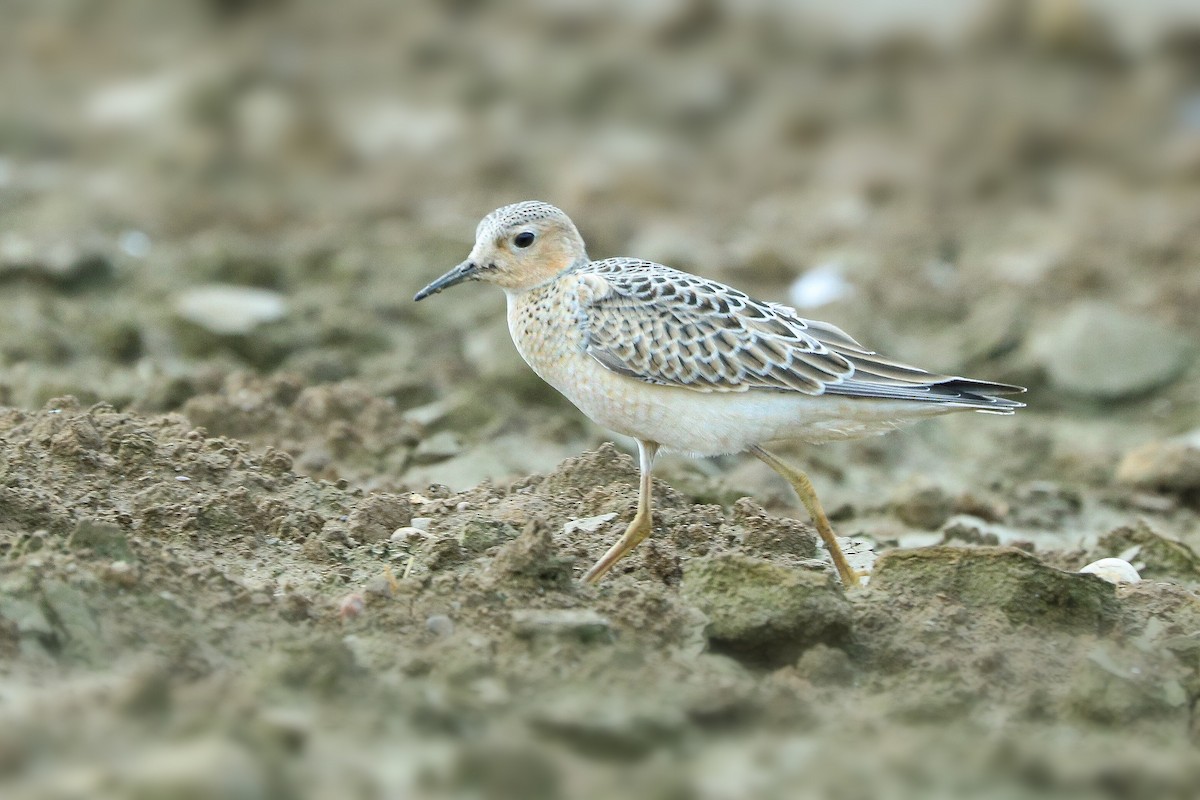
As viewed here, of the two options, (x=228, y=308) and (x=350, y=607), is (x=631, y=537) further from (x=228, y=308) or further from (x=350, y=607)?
(x=228, y=308)

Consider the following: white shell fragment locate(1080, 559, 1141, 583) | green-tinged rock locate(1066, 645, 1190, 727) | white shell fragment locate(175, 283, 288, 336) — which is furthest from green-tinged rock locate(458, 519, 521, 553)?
white shell fragment locate(175, 283, 288, 336)

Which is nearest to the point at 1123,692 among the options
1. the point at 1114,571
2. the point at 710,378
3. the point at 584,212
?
the point at 1114,571

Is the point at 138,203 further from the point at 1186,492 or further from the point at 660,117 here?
the point at 1186,492

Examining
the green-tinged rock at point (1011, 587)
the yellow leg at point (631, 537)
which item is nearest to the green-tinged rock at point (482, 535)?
the yellow leg at point (631, 537)

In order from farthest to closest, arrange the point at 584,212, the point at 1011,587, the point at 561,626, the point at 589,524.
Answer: the point at 584,212 → the point at 589,524 → the point at 1011,587 → the point at 561,626

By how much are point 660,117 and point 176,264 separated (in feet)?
28.4

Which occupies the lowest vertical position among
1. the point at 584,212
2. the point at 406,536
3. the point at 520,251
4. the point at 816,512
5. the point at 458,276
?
the point at 406,536

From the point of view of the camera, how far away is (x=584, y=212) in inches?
605

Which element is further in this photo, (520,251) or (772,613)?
(520,251)

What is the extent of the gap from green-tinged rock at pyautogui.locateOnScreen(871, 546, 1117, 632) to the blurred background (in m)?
1.35

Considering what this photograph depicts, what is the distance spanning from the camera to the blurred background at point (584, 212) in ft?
31.4

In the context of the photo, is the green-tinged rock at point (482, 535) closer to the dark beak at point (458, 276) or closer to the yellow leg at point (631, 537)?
the yellow leg at point (631, 537)

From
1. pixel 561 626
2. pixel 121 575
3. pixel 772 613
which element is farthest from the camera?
pixel 772 613

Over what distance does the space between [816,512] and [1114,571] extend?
1.32 m
